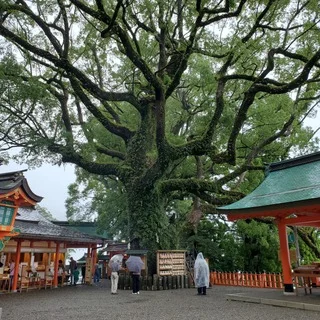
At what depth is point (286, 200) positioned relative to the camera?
885 centimetres

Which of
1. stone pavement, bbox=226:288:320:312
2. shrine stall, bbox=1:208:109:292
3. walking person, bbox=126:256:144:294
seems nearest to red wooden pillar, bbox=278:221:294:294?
stone pavement, bbox=226:288:320:312

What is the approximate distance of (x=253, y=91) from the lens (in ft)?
40.5

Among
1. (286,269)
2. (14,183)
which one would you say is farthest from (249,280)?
(14,183)

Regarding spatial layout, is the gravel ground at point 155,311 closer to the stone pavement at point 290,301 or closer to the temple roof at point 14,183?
the stone pavement at point 290,301

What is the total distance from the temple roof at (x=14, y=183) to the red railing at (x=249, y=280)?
1089 centimetres

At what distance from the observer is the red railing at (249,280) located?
14.5m

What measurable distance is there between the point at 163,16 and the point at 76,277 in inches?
Answer: 600

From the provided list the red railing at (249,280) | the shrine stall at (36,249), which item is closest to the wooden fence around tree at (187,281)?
the red railing at (249,280)

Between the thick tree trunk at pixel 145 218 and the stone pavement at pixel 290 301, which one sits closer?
the stone pavement at pixel 290 301

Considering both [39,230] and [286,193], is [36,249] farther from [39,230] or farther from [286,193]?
[286,193]

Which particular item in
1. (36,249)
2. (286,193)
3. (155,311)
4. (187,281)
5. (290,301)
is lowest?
(155,311)

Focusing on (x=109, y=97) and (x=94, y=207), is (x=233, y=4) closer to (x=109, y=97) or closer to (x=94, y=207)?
(x=109, y=97)

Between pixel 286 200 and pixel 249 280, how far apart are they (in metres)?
8.25

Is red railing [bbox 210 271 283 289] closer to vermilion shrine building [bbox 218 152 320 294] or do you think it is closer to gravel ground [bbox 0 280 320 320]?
vermilion shrine building [bbox 218 152 320 294]
